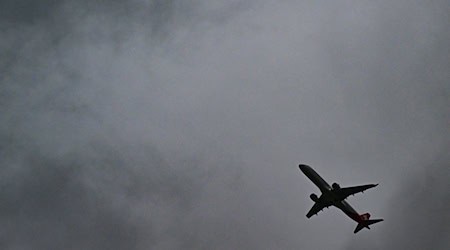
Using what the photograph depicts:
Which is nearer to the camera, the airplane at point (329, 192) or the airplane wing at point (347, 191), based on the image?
the airplane wing at point (347, 191)

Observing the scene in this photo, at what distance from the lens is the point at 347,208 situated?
18575 centimetres

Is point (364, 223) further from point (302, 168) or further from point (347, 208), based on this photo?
point (302, 168)

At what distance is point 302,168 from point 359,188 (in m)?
20.2

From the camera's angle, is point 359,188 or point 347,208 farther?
point 347,208

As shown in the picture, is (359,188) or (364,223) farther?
(364,223)

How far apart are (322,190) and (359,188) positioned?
12646 millimetres

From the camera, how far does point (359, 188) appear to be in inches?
6826

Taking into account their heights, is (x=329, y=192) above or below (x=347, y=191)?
above

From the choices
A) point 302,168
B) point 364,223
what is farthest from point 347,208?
point 302,168

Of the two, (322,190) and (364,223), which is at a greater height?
(322,190)

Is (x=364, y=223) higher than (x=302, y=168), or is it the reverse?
(x=302, y=168)

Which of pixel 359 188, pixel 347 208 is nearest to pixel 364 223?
pixel 347 208

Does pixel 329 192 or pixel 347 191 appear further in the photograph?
pixel 329 192

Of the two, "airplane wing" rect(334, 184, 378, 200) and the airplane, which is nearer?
"airplane wing" rect(334, 184, 378, 200)
